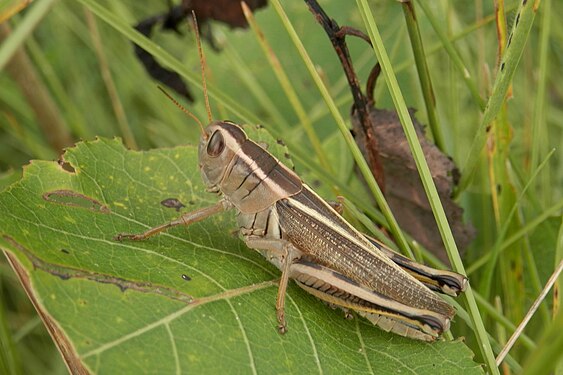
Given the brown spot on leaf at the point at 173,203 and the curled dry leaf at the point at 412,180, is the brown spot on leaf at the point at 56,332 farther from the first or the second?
the curled dry leaf at the point at 412,180

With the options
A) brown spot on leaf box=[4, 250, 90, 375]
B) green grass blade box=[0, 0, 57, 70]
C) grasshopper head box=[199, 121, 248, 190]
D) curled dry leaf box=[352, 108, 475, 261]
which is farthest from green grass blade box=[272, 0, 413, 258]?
brown spot on leaf box=[4, 250, 90, 375]

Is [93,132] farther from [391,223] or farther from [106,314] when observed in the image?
[106,314]

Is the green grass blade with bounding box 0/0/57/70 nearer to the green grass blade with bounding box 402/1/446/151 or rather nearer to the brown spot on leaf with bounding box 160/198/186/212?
the brown spot on leaf with bounding box 160/198/186/212

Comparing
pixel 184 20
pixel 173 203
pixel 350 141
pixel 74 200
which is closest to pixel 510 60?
pixel 350 141

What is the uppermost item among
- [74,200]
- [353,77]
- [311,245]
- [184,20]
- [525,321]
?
[184,20]

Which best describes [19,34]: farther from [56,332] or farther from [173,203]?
[56,332]

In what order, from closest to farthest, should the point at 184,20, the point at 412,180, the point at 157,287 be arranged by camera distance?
1. the point at 157,287
2. the point at 412,180
3. the point at 184,20
